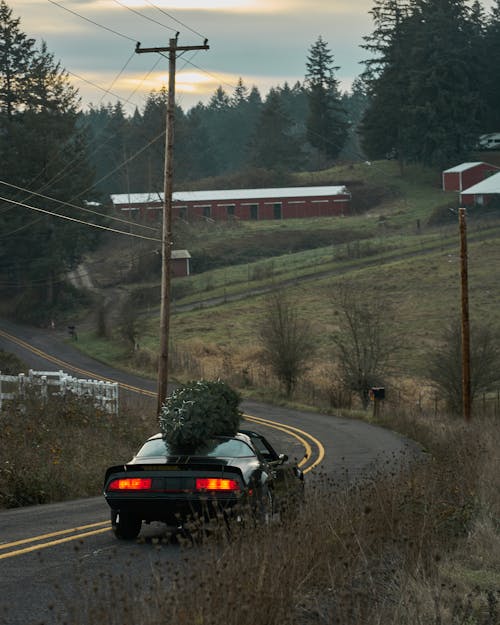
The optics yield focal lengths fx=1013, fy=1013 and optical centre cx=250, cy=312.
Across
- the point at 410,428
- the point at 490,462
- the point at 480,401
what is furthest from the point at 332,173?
the point at 490,462

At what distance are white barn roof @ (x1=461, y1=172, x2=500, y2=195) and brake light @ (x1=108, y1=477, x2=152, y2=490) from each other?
8859 centimetres

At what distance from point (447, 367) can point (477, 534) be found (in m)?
29.2

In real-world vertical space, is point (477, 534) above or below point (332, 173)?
below

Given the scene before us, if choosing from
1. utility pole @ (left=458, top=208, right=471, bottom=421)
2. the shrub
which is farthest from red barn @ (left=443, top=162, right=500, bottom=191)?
the shrub

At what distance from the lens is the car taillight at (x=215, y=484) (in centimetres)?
1099

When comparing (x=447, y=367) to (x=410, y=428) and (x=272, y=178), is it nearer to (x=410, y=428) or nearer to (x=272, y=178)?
(x=410, y=428)

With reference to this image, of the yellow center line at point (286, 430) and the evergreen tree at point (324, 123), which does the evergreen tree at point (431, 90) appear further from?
the yellow center line at point (286, 430)

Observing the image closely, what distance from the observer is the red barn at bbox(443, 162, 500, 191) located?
109 metres

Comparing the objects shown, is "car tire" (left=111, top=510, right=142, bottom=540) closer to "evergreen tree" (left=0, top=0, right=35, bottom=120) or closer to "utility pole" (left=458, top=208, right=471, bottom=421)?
"utility pole" (left=458, top=208, right=471, bottom=421)

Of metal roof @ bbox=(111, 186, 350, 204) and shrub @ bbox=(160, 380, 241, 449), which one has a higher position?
metal roof @ bbox=(111, 186, 350, 204)

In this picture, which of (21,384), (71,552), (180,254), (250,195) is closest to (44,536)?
(71,552)

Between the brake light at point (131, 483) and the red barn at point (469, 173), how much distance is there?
102m

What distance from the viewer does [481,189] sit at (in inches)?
3890

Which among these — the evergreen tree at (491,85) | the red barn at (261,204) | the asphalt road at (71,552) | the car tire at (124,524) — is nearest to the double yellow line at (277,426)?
the asphalt road at (71,552)
